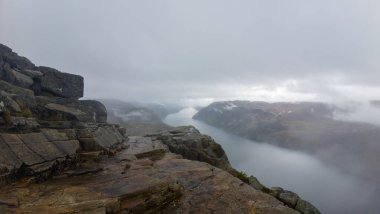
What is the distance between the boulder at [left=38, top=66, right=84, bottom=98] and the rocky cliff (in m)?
0.23

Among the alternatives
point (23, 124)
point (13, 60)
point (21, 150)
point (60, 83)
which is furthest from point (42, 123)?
point (13, 60)

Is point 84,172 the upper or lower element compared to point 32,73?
lower

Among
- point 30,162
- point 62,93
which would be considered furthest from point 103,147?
point 62,93

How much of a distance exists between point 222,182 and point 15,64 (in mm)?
31394

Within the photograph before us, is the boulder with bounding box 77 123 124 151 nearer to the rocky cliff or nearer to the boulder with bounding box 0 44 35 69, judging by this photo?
the rocky cliff

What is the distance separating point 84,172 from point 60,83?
18309mm

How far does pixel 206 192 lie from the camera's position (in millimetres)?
20438

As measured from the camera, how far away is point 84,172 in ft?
68.8

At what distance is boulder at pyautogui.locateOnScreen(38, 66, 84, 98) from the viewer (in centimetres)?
3350

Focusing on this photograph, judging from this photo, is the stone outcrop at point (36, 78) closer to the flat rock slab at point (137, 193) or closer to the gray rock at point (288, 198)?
the flat rock slab at point (137, 193)

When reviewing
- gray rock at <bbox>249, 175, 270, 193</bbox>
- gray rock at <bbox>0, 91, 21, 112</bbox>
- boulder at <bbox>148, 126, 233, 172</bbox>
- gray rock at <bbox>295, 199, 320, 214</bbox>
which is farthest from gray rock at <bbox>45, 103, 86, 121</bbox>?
gray rock at <bbox>295, 199, 320, 214</bbox>

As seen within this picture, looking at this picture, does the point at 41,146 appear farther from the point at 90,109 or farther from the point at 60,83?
the point at 60,83

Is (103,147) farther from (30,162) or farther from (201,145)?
(201,145)

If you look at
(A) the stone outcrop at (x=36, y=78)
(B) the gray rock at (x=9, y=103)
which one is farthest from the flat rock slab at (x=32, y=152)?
(A) the stone outcrop at (x=36, y=78)
